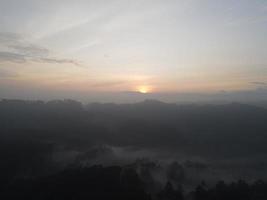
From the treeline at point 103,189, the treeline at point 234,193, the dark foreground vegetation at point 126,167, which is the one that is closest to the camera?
the treeline at point 103,189

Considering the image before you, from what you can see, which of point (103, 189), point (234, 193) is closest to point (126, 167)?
point (103, 189)

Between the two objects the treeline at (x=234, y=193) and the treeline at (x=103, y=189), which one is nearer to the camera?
the treeline at (x=103, y=189)

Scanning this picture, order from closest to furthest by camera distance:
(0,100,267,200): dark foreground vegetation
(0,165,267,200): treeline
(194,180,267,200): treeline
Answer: (0,165,267,200): treeline
(194,180,267,200): treeline
(0,100,267,200): dark foreground vegetation

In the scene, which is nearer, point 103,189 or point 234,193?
point 103,189

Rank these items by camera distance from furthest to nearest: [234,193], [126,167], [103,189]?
[126,167], [234,193], [103,189]

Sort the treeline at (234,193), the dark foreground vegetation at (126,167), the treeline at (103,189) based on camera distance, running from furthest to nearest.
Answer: the dark foreground vegetation at (126,167), the treeline at (234,193), the treeline at (103,189)

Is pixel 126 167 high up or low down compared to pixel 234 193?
up

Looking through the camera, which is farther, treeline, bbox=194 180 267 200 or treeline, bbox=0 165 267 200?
treeline, bbox=194 180 267 200

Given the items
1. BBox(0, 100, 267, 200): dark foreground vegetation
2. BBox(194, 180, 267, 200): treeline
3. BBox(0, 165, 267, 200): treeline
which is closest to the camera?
BBox(0, 165, 267, 200): treeline

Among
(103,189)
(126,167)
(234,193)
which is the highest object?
(126,167)

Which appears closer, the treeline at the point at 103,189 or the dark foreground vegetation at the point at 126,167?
the treeline at the point at 103,189

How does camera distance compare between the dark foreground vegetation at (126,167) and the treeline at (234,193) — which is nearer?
the treeline at (234,193)

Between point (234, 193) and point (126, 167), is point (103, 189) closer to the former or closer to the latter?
point (126, 167)

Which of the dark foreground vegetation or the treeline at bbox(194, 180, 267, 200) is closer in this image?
the treeline at bbox(194, 180, 267, 200)
